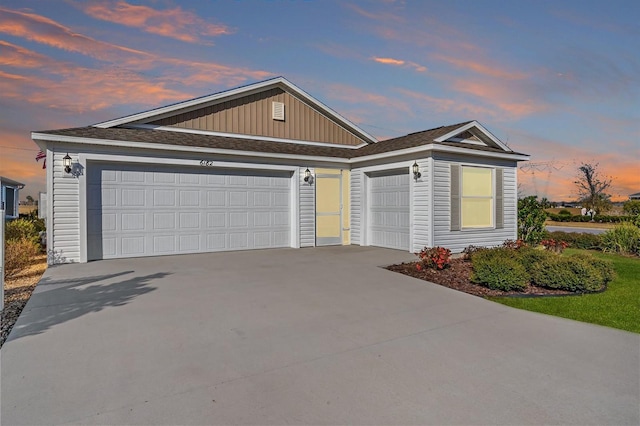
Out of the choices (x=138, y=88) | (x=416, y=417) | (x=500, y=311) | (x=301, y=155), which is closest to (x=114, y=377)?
(x=416, y=417)

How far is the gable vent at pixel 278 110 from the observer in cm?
1286

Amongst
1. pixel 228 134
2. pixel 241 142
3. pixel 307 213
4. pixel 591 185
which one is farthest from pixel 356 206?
pixel 591 185

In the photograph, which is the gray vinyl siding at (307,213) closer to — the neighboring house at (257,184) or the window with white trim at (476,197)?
the neighboring house at (257,184)

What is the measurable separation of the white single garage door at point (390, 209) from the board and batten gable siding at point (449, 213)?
3.10ft

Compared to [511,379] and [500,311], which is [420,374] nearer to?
[511,379]

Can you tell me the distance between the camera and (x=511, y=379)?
3.01m

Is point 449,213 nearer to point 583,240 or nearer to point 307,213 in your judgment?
point 307,213

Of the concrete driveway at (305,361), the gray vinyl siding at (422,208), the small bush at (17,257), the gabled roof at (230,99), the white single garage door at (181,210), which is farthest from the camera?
the gabled roof at (230,99)

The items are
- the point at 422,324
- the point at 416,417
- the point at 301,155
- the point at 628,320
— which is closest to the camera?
the point at 416,417

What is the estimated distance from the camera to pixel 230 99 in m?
12.2

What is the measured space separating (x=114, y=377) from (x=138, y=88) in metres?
11.5

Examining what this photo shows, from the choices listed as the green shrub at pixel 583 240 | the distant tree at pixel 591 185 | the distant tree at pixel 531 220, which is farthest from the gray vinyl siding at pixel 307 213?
the distant tree at pixel 591 185

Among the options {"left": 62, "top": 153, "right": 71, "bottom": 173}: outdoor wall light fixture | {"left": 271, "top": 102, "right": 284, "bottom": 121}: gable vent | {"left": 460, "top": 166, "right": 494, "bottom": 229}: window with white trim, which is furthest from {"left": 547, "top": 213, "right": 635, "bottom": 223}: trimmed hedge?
{"left": 62, "top": 153, "right": 71, "bottom": 173}: outdoor wall light fixture

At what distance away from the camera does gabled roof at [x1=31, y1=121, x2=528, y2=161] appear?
876 centimetres
